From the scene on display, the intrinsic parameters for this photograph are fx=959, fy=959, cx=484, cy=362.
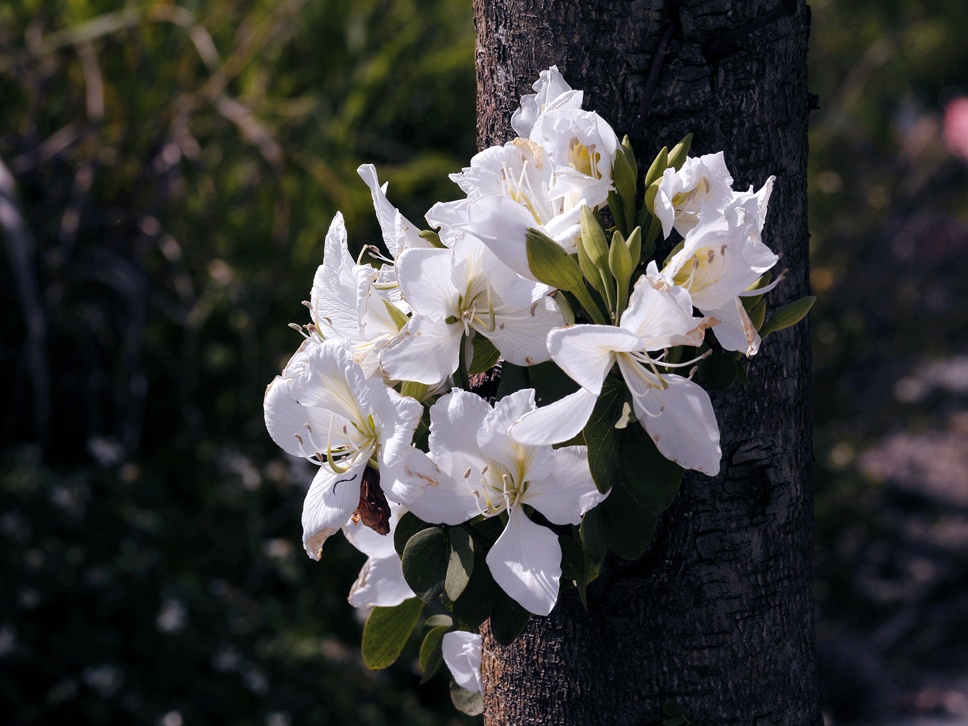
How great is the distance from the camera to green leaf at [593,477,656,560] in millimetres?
706

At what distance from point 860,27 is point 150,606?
17.8ft

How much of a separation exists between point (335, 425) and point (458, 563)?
14cm

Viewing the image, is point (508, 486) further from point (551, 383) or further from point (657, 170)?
point (657, 170)

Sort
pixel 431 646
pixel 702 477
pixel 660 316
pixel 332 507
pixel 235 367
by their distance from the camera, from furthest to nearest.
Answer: pixel 235 367, pixel 431 646, pixel 702 477, pixel 332 507, pixel 660 316

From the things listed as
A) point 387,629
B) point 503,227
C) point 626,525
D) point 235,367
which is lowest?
point 235,367

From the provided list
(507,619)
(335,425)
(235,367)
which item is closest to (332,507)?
(335,425)

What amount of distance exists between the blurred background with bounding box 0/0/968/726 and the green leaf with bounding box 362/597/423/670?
1.39 meters

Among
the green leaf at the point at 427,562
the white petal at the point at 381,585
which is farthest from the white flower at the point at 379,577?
the green leaf at the point at 427,562

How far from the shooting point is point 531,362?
71 cm

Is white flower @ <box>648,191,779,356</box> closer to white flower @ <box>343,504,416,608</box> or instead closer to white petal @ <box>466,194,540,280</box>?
white petal @ <box>466,194,540,280</box>

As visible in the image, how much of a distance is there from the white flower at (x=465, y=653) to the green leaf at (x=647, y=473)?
0.39m

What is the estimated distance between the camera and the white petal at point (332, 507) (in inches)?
28.4

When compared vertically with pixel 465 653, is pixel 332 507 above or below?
above

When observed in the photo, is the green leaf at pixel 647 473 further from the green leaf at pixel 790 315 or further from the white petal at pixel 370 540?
the white petal at pixel 370 540
